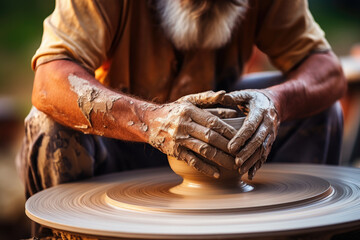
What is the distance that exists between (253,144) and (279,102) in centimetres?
44

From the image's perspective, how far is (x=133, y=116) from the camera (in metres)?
1.80

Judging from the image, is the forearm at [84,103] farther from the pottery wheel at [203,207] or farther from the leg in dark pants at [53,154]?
the pottery wheel at [203,207]

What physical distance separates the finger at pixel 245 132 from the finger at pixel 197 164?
0.09m

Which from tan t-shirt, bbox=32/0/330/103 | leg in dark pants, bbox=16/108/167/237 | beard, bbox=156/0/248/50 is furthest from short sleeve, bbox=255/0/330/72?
leg in dark pants, bbox=16/108/167/237

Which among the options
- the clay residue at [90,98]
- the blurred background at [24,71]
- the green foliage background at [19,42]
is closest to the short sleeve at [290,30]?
the clay residue at [90,98]

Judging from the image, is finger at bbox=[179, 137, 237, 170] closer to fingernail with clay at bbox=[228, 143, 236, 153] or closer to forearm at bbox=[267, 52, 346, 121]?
fingernail with clay at bbox=[228, 143, 236, 153]

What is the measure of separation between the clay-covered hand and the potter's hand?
0.10ft

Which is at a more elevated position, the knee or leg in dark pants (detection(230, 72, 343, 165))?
the knee

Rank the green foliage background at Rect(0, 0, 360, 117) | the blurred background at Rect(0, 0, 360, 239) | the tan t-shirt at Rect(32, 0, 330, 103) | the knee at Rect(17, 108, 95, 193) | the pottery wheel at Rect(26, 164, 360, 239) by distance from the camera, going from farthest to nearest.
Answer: the green foliage background at Rect(0, 0, 360, 117) → the blurred background at Rect(0, 0, 360, 239) → the tan t-shirt at Rect(32, 0, 330, 103) → the knee at Rect(17, 108, 95, 193) → the pottery wheel at Rect(26, 164, 360, 239)

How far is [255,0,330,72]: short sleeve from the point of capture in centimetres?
253

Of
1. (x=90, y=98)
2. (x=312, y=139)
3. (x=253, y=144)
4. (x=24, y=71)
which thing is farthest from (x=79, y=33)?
(x=24, y=71)

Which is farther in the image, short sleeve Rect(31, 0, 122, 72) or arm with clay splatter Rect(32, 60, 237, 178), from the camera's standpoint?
short sleeve Rect(31, 0, 122, 72)

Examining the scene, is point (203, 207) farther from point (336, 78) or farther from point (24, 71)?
point (24, 71)

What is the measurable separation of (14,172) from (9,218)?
0.64m
